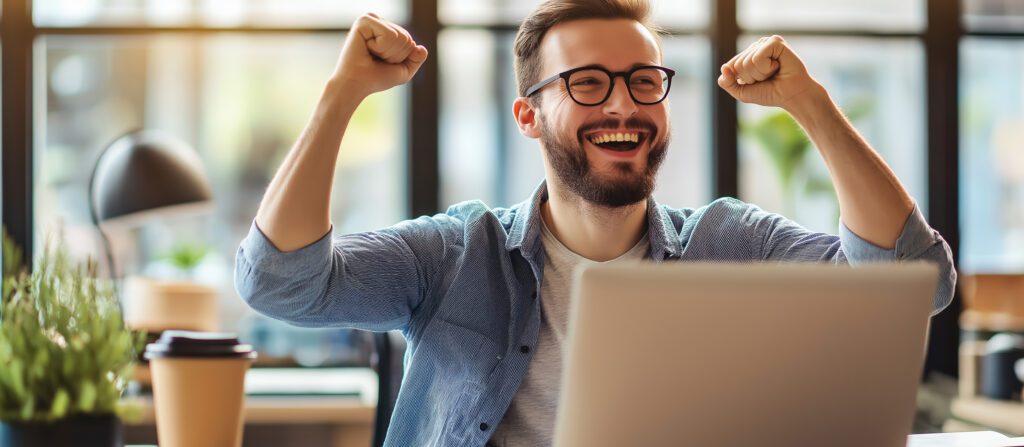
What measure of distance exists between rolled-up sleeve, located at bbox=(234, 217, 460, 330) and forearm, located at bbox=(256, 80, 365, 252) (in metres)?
0.02

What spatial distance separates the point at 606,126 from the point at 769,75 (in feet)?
0.98

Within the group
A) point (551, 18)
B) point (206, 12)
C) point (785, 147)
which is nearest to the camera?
point (551, 18)

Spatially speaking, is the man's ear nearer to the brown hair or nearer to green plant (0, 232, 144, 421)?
the brown hair

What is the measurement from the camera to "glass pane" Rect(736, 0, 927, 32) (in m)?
4.83

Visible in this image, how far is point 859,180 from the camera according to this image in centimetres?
160

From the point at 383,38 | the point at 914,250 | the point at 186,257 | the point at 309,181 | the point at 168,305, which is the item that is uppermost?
the point at 383,38

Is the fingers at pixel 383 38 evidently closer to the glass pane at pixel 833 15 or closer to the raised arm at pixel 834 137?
the raised arm at pixel 834 137

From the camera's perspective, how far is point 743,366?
96 cm

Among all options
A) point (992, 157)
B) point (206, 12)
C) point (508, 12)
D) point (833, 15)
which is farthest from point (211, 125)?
point (992, 157)

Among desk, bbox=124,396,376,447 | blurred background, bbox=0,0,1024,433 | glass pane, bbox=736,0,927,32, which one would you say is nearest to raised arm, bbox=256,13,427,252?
desk, bbox=124,396,376,447

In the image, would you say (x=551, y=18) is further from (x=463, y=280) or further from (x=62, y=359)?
(x=62, y=359)

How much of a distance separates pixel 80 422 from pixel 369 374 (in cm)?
322

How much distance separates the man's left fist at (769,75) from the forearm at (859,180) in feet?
0.10

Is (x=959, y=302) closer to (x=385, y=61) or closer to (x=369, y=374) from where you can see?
(x=369, y=374)
